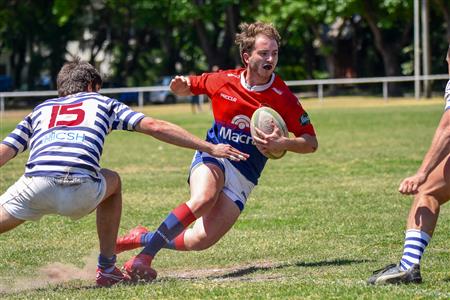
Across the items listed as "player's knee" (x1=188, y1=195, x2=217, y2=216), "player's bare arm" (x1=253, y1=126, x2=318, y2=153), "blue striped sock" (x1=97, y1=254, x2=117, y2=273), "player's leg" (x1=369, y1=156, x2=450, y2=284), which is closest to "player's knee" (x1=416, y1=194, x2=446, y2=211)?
"player's leg" (x1=369, y1=156, x2=450, y2=284)

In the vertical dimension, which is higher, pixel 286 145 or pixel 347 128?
pixel 286 145

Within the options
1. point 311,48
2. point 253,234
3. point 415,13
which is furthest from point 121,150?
point 311,48

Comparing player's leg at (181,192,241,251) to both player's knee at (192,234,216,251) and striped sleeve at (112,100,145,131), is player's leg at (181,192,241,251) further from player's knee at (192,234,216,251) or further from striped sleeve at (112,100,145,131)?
striped sleeve at (112,100,145,131)

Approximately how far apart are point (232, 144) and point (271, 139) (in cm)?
56

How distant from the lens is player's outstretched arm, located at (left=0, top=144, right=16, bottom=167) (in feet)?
23.8

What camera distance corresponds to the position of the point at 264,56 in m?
8.25

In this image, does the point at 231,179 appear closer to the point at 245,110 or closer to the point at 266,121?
the point at 245,110

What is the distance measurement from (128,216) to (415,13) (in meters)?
31.7

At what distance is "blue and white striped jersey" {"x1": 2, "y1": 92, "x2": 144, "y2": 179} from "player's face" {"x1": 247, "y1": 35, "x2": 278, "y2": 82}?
137cm

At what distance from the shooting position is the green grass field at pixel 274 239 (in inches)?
283

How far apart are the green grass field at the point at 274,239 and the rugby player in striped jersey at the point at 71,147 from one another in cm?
63

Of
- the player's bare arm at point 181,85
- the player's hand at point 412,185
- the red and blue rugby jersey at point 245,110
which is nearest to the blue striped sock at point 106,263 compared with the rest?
the red and blue rugby jersey at point 245,110

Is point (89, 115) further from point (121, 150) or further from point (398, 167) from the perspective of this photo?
point (121, 150)

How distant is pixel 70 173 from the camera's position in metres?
7.08
